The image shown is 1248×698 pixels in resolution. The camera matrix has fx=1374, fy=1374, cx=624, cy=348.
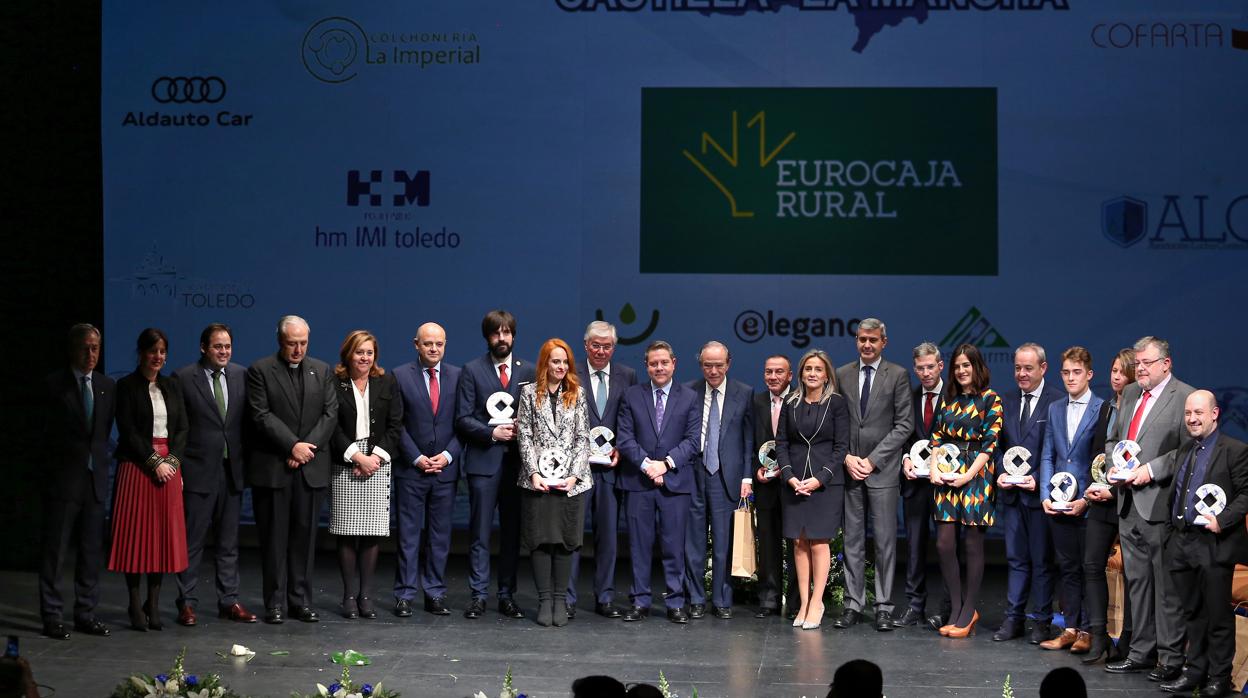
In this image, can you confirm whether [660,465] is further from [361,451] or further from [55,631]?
[55,631]

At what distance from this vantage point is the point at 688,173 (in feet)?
30.1

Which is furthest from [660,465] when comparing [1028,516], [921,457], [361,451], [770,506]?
[1028,516]

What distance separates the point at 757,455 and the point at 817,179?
7.44 ft

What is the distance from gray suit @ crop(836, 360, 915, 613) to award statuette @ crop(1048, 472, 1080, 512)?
88 centimetres

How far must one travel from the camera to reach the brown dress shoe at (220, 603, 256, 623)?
293 inches

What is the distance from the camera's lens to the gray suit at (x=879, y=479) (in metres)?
7.48

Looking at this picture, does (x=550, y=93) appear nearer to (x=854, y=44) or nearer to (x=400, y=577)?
(x=854, y=44)

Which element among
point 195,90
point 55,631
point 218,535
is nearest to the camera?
point 55,631

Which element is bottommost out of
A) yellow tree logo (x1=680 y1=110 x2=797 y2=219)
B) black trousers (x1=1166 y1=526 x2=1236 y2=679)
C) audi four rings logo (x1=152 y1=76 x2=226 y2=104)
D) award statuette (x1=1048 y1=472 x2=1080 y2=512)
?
black trousers (x1=1166 y1=526 x2=1236 y2=679)

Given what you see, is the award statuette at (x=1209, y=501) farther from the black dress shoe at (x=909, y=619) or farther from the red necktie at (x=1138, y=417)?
the black dress shoe at (x=909, y=619)

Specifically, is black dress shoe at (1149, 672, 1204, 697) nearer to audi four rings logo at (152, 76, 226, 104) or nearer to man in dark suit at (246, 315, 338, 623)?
man in dark suit at (246, 315, 338, 623)

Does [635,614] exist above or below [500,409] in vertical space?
below

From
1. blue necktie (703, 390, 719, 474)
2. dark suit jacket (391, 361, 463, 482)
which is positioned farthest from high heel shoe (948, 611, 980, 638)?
dark suit jacket (391, 361, 463, 482)

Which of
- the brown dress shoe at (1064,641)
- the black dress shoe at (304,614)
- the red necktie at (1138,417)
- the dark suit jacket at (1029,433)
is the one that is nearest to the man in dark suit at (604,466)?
the black dress shoe at (304,614)
